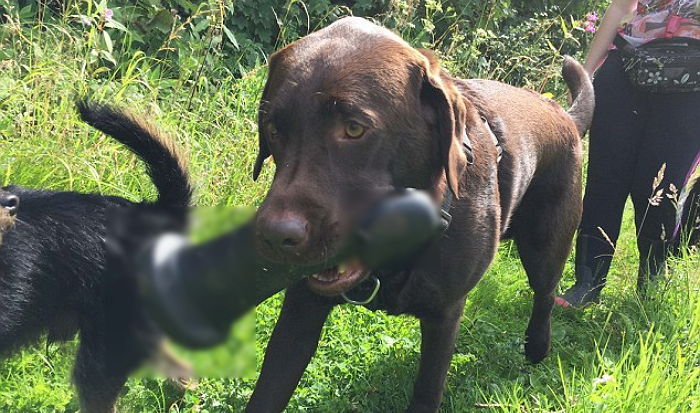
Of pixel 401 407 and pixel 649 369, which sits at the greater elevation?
pixel 649 369

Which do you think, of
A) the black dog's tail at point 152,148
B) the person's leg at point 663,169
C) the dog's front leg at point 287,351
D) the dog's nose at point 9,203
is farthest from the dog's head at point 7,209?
the person's leg at point 663,169

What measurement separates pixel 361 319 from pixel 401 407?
1.76 feet

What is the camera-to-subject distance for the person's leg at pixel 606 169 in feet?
12.5

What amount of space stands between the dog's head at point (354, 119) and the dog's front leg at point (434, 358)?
2.45ft

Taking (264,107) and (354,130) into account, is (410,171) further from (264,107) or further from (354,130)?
(264,107)

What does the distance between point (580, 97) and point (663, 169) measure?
56 centimetres

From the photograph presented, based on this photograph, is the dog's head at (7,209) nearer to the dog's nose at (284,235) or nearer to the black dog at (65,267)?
the black dog at (65,267)

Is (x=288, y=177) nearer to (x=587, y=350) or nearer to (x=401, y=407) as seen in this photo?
(x=401, y=407)

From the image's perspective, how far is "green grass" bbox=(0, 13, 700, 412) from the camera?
8.91 feet

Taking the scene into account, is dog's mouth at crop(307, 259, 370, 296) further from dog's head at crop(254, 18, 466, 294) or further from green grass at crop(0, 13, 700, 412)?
green grass at crop(0, 13, 700, 412)

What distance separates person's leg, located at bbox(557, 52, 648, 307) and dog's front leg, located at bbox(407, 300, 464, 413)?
1.43 meters

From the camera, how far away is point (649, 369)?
287 centimetres

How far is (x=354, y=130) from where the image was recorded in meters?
1.59

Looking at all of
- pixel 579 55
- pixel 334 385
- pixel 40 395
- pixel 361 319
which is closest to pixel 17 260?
pixel 40 395
